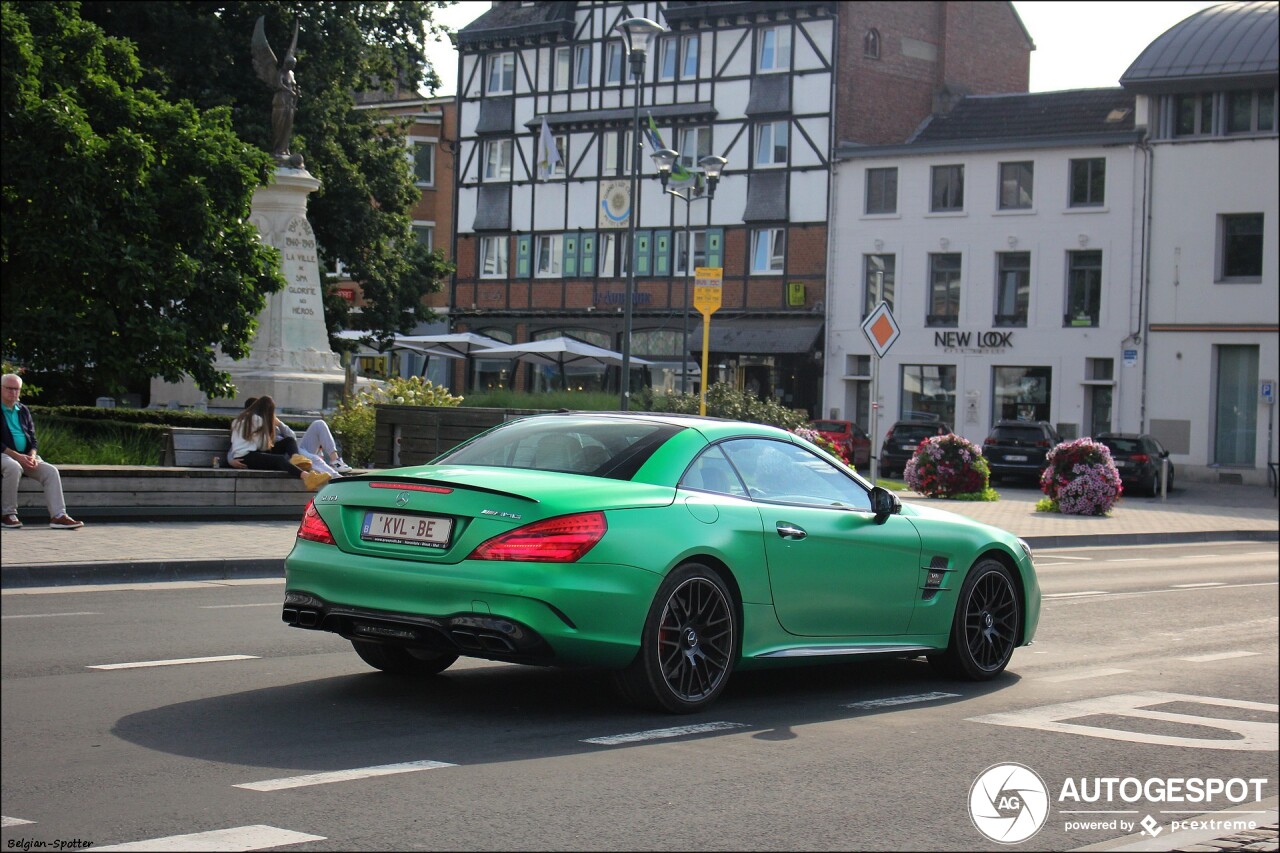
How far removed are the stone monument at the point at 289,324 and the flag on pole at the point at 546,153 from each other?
32413 mm

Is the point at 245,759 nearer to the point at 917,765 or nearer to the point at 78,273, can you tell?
the point at 917,765

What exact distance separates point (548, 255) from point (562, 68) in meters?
6.83

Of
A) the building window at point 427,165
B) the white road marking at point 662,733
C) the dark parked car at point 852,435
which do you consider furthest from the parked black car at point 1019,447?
the white road marking at point 662,733

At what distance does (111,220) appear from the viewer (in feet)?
73.2

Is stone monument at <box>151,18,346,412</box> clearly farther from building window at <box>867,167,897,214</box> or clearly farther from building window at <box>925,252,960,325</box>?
building window at <box>867,167,897,214</box>

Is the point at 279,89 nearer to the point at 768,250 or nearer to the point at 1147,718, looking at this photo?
the point at 1147,718

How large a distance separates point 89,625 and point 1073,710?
19.6 feet

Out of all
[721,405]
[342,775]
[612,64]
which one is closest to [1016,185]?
[612,64]

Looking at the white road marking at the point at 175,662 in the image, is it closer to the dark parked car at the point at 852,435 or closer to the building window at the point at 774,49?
the dark parked car at the point at 852,435

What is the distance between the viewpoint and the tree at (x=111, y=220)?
856 inches

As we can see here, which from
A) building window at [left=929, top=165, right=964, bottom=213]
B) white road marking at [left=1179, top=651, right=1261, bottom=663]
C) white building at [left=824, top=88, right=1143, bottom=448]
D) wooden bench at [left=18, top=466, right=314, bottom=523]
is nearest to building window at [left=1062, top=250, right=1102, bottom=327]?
white building at [left=824, top=88, right=1143, bottom=448]

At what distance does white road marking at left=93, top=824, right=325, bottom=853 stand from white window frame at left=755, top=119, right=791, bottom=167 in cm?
5338

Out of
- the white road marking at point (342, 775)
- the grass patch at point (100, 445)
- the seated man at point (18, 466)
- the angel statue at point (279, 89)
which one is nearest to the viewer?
the white road marking at point (342, 775)

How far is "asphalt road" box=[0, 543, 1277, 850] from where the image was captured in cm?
558
